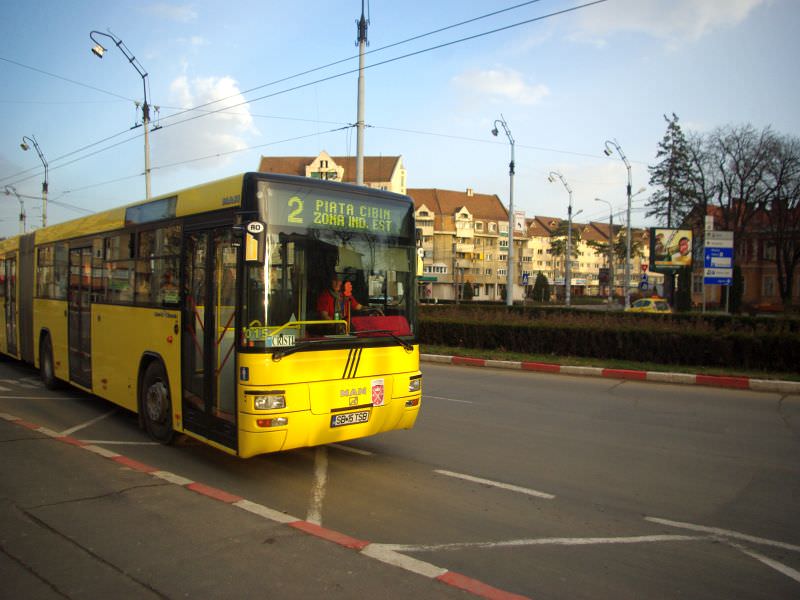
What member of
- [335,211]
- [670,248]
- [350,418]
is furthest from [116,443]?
[670,248]

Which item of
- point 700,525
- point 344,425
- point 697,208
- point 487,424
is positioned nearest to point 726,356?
point 487,424

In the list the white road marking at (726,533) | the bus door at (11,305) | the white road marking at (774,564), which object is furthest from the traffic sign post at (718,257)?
the bus door at (11,305)

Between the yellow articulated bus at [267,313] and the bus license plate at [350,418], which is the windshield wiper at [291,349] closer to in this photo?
the yellow articulated bus at [267,313]

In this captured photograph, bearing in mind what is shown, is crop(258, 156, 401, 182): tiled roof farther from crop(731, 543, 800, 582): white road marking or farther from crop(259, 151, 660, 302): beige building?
crop(731, 543, 800, 582): white road marking

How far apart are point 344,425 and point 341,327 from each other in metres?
0.99

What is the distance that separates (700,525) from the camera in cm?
520

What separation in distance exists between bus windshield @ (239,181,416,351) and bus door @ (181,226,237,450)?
0.41 meters

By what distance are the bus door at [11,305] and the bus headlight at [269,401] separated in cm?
1006

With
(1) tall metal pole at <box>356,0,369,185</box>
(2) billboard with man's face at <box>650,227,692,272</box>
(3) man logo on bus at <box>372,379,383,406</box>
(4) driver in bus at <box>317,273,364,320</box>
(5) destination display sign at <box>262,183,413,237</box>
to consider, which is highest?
(1) tall metal pole at <box>356,0,369,185</box>

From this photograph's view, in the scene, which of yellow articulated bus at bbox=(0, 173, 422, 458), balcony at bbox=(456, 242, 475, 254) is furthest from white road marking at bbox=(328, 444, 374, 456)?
balcony at bbox=(456, 242, 475, 254)

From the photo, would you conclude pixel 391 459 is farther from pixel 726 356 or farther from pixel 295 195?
pixel 726 356

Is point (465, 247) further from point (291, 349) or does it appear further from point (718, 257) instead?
point (291, 349)

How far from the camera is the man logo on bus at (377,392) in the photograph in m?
6.35

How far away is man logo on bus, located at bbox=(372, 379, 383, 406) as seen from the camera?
635 cm
